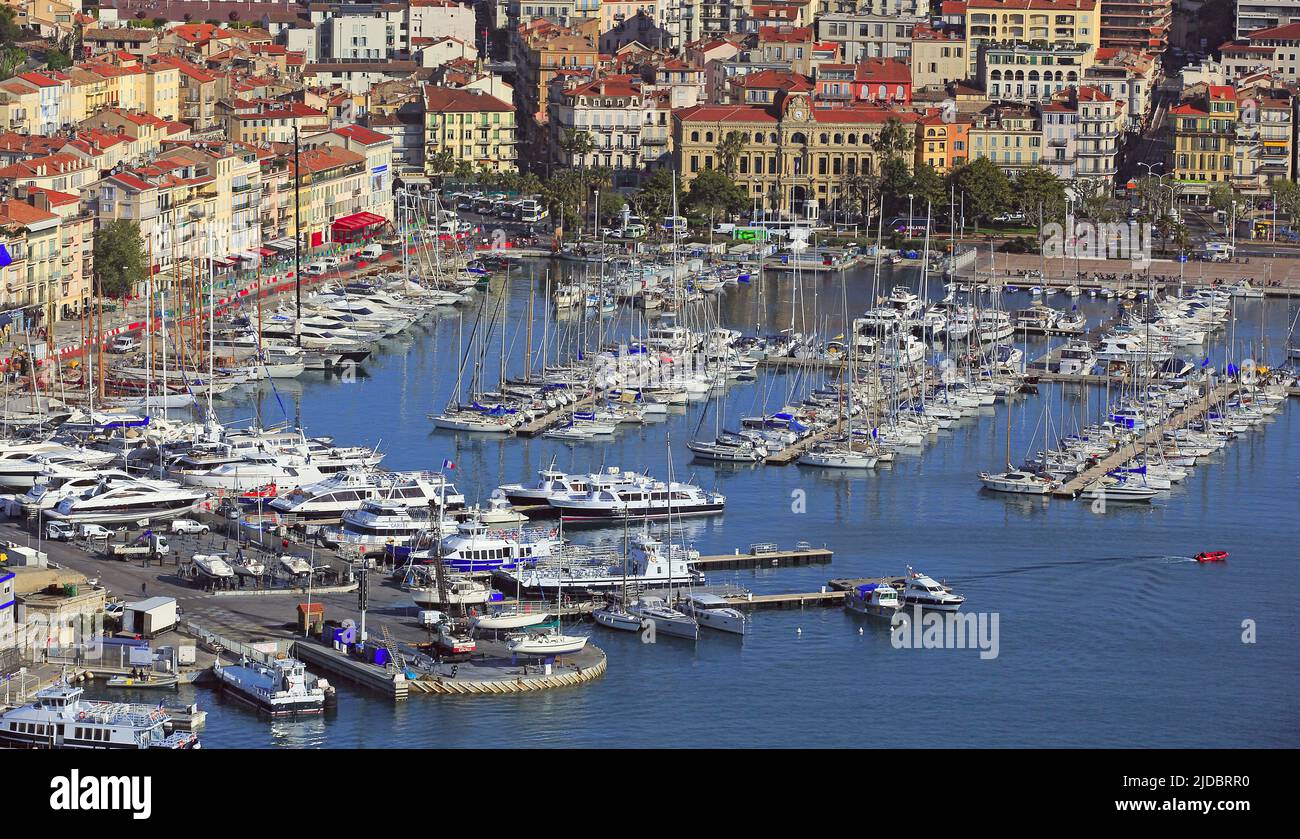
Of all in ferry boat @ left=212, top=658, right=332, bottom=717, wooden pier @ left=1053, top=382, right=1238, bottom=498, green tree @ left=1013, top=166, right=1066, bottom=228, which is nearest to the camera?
ferry boat @ left=212, top=658, right=332, bottom=717

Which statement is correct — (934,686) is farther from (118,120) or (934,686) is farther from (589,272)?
(118,120)

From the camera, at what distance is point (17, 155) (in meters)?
36.3

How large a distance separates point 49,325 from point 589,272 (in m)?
10.6

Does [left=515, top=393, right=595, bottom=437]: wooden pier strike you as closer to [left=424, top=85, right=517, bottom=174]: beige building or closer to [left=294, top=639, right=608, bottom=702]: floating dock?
[left=294, top=639, right=608, bottom=702]: floating dock

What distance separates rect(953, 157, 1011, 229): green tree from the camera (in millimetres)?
42500

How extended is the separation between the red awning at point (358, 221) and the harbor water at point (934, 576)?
9.79 m

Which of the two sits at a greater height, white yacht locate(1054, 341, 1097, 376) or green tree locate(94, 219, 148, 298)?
green tree locate(94, 219, 148, 298)

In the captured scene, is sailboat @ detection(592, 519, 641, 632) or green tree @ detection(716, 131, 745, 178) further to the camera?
green tree @ detection(716, 131, 745, 178)

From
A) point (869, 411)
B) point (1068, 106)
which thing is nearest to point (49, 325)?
point (869, 411)

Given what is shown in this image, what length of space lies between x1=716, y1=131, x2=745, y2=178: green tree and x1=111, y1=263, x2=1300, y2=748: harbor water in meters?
14.0

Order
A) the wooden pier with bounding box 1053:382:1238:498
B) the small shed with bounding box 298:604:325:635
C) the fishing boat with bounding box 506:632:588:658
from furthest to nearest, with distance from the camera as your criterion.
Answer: the wooden pier with bounding box 1053:382:1238:498, the small shed with bounding box 298:604:325:635, the fishing boat with bounding box 506:632:588:658

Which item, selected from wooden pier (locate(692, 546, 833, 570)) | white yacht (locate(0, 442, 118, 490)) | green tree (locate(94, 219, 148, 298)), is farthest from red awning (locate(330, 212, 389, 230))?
wooden pier (locate(692, 546, 833, 570))

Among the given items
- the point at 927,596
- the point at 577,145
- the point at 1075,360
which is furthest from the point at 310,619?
the point at 577,145

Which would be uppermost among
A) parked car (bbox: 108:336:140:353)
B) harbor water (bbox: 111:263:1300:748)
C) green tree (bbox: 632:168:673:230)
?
green tree (bbox: 632:168:673:230)
